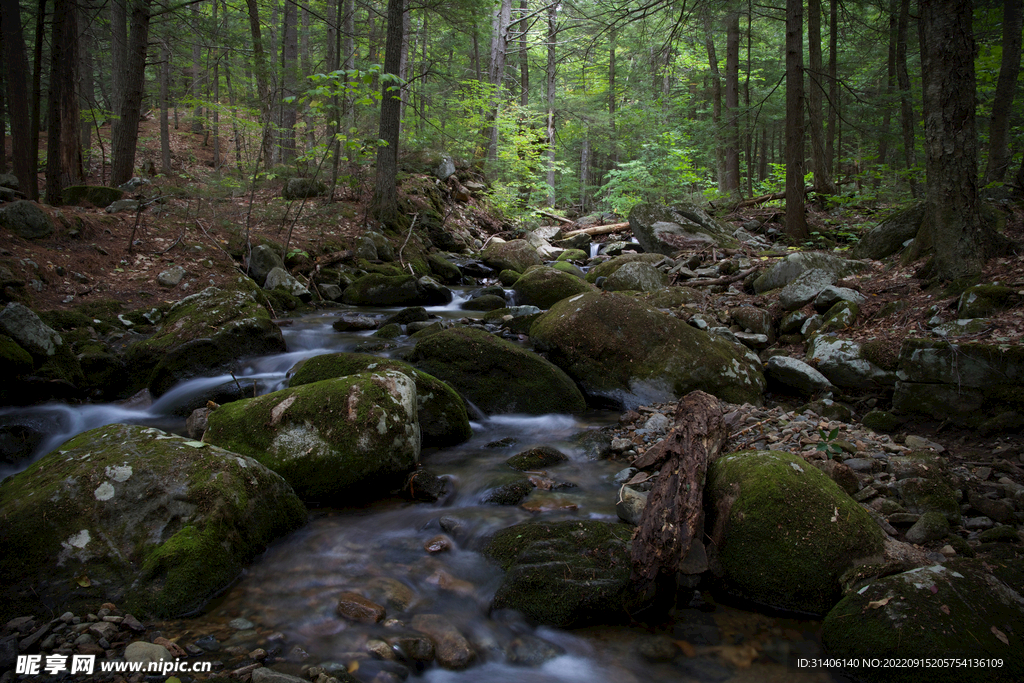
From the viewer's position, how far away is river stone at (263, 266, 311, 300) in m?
9.61

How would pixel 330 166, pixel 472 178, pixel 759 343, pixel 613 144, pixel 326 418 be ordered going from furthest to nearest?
pixel 613 144, pixel 472 178, pixel 330 166, pixel 759 343, pixel 326 418

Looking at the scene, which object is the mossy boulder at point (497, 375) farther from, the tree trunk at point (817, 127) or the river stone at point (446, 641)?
the tree trunk at point (817, 127)

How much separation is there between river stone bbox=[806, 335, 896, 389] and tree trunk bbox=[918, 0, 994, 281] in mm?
1282

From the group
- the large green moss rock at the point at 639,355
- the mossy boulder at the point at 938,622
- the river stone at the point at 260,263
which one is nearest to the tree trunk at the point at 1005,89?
the large green moss rock at the point at 639,355

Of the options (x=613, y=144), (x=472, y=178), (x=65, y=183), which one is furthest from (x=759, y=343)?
(x=613, y=144)

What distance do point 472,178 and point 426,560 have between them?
56.4 feet

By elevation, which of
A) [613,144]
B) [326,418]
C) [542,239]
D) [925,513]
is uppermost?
[613,144]

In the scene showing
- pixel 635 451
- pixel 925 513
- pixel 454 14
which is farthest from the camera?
pixel 454 14

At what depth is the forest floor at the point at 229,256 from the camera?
17.6ft

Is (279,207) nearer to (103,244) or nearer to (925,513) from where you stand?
(103,244)

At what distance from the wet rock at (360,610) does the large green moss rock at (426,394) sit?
2.24m

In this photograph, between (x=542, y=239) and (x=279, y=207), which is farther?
(x=542, y=239)

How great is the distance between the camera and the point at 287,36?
55.3 ft

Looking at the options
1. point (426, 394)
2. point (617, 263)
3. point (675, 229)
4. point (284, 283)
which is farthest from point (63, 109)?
point (675, 229)
